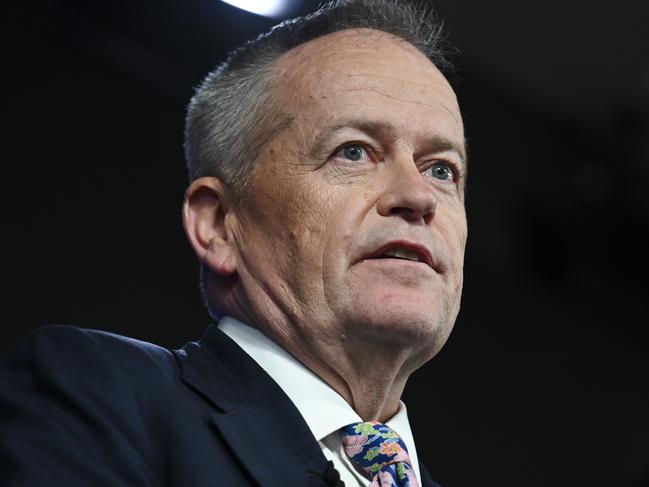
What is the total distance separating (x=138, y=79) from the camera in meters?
3.39

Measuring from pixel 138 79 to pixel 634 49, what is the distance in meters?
1.95

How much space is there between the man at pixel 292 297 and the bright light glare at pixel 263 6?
2.88 feet

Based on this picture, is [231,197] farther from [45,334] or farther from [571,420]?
[571,420]

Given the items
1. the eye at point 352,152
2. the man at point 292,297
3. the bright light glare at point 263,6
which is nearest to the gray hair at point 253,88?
the man at point 292,297

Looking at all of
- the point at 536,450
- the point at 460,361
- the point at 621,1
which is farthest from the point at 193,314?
the point at 621,1

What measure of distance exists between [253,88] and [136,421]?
907 millimetres

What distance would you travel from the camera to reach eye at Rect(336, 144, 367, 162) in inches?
87.3

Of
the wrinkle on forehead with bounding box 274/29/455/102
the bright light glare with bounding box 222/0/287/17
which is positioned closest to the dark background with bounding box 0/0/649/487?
the bright light glare with bounding box 222/0/287/17

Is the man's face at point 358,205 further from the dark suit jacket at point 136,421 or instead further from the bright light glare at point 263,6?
the bright light glare at point 263,6

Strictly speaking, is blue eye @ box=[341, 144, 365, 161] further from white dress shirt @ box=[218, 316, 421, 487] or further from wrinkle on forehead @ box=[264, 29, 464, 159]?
white dress shirt @ box=[218, 316, 421, 487]

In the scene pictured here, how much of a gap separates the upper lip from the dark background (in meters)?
1.31

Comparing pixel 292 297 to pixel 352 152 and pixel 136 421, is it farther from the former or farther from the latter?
pixel 136 421

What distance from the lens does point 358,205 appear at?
7.00 feet

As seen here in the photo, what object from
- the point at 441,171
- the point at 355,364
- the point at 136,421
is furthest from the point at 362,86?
the point at 136,421
